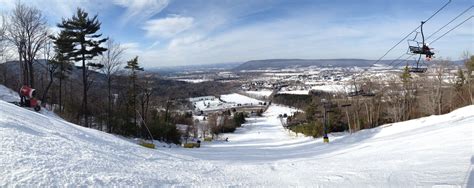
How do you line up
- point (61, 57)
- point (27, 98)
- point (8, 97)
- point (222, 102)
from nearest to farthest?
point (27, 98), point (8, 97), point (61, 57), point (222, 102)

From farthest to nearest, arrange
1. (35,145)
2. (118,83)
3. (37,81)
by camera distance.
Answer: (37,81)
(118,83)
(35,145)

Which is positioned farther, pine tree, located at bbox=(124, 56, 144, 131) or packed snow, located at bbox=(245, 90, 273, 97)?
packed snow, located at bbox=(245, 90, 273, 97)

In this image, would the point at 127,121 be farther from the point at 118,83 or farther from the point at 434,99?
the point at 434,99

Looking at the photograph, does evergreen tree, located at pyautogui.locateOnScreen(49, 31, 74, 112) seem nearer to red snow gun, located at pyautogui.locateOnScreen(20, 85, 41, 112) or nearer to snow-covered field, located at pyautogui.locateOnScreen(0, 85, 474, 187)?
red snow gun, located at pyautogui.locateOnScreen(20, 85, 41, 112)

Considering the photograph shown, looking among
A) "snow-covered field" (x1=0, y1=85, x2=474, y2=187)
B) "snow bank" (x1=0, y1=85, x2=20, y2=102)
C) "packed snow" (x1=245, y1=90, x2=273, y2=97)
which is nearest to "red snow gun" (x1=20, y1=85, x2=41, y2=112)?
"snow bank" (x1=0, y1=85, x2=20, y2=102)

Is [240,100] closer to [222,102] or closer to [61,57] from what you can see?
[222,102]

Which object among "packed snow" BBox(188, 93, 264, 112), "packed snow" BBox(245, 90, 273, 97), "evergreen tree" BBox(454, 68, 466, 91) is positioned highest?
"evergreen tree" BBox(454, 68, 466, 91)

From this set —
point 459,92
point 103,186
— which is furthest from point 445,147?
point 459,92

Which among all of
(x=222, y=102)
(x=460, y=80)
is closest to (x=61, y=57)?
(x=460, y=80)

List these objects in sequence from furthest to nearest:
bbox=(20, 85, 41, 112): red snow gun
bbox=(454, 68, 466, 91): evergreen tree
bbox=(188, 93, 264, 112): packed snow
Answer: bbox=(188, 93, 264, 112): packed snow → bbox=(454, 68, 466, 91): evergreen tree → bbox=(20, 85, 41, 112): red snow gun

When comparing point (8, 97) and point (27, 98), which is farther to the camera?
point (8, 97)

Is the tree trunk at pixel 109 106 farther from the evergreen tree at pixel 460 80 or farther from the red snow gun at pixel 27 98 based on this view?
the evergreen tree at pixel 460 80
